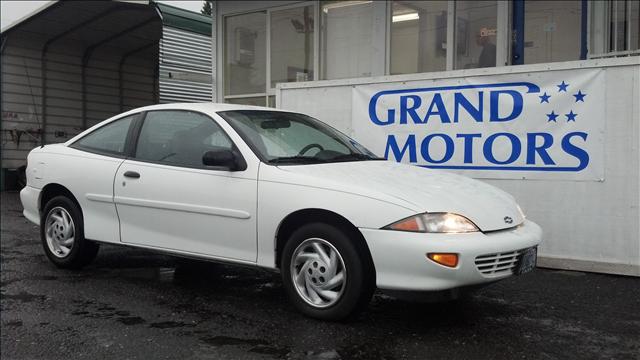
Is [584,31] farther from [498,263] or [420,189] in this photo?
[498,263]

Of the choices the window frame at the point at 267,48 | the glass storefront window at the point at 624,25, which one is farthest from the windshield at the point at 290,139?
the window frame at the point at 267,48

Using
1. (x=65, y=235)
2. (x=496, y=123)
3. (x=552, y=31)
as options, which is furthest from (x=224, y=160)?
(x=552, y=31)

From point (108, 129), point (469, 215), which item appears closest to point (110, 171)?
point (108, 129)

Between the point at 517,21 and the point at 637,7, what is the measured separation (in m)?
1.82

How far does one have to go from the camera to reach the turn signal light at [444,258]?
366 centimetres

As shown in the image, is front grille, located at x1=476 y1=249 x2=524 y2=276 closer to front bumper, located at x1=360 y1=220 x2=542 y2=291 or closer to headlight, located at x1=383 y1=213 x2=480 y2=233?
front bumper, located at x1=360 y1=220 x2=542 y2=291

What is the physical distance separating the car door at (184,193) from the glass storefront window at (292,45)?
5.76m

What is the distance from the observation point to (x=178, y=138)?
503 centimetres

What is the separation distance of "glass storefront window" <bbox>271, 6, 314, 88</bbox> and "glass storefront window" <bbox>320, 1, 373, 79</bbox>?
11.1 inches

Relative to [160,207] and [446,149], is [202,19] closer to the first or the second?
[446,149]

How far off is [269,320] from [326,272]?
546 millimetres

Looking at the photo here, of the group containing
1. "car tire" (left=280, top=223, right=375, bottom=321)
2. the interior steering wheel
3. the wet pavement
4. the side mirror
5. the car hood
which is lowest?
the wet pavement

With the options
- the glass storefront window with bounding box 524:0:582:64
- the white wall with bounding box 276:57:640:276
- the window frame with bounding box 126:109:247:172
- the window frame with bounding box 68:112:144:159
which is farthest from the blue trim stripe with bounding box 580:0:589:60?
the window frame with bounding box 68:112:144:159

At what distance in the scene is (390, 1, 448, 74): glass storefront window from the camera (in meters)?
9.39
